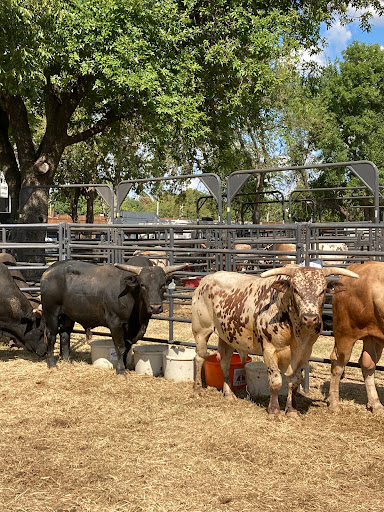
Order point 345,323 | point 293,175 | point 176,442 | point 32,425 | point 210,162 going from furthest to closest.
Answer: point 293,175
point 210,162
point 345,323
point 32,425
point 176,442

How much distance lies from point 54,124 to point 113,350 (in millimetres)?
9814

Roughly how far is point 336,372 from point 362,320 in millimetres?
633

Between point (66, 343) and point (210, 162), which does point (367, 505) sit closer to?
point (66, 343)

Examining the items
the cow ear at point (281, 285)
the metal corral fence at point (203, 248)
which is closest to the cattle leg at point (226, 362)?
the metal corral fence at point (203, 248)

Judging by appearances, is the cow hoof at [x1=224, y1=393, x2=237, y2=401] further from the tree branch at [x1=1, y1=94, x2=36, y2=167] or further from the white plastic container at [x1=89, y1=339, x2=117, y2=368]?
the tree branch at [x1=1, y1=94, x2=36, y2=167]

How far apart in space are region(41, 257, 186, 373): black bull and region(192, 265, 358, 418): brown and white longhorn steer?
72 cm

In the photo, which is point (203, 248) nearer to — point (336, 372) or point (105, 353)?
point (105, 353)

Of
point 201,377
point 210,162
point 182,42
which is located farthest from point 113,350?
point 210,162

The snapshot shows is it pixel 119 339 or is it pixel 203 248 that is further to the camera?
pixel 203 248

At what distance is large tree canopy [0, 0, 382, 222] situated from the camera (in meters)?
12.7

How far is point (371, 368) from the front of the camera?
5.98 meters

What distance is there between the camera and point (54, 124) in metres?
16.0

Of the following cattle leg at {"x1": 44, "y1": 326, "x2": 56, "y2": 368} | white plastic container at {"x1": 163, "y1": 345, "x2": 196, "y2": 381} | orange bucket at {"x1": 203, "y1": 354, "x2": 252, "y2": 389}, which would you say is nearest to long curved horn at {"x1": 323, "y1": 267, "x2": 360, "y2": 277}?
orange bucket at {"x1": 203, "y1": 354, "x2": 252, "y2": 389}

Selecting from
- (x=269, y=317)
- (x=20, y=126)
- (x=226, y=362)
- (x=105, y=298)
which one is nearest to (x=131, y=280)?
(x=105, y=298)
